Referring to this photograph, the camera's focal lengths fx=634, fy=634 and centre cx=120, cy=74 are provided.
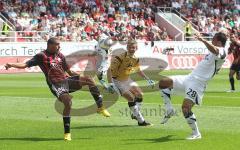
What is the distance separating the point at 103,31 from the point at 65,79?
30935 millimetres

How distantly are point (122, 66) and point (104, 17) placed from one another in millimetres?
33172

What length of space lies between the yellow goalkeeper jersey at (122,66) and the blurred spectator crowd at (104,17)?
88.5 feet

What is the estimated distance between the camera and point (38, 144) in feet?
40.2

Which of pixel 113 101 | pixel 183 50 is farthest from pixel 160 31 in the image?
pixel 113 101

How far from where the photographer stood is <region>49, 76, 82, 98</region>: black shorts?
43.6 feet

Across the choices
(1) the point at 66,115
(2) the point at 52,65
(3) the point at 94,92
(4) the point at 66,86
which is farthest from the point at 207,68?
(3) the point at 94,92

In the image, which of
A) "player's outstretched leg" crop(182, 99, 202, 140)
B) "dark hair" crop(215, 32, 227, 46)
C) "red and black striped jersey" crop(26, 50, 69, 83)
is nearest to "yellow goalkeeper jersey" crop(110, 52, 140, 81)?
"red and black striped jersey" crop(26, 50, 69, 83)

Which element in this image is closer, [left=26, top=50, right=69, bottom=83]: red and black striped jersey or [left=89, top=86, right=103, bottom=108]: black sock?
[left=26, top=50, right=69, bottom=83]: red and black striped jersey

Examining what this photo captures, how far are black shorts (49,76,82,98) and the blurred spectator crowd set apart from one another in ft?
91.6

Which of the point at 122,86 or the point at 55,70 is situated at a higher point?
the point at 55,70

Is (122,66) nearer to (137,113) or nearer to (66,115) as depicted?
(137,113)

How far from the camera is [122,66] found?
15.6 meters

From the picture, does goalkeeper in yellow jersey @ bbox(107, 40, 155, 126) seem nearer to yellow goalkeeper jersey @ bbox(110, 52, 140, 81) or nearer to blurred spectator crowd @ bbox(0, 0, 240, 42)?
yellow goalkeeper jersey @ bbox(110, 52, 140, 81)

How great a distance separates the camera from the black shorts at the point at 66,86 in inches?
523
